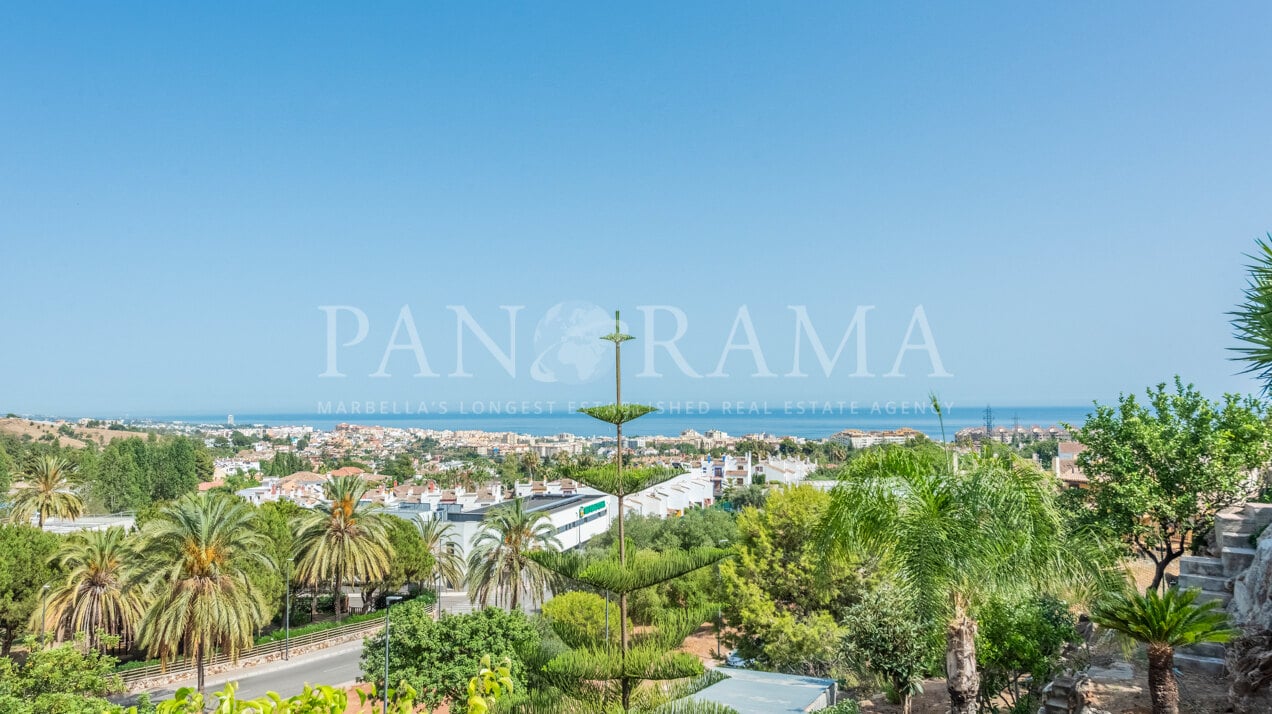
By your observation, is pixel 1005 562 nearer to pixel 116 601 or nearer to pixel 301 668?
pixel 116 601

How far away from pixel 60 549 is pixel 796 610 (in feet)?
63.0

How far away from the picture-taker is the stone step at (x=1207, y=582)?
33.1ft

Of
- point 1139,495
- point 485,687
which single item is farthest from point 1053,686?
point 485,687

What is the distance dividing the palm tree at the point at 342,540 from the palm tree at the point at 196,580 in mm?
5332

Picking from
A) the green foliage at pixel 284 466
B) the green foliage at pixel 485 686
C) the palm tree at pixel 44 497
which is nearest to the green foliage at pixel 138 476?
the palm tree at pixel 44 497

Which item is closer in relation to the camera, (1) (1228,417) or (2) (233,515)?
(1) (1228,417)

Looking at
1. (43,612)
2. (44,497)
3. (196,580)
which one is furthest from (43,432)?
(196,580)

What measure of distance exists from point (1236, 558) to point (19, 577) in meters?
25.2

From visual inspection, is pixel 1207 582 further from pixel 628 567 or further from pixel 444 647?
pixel 444 647

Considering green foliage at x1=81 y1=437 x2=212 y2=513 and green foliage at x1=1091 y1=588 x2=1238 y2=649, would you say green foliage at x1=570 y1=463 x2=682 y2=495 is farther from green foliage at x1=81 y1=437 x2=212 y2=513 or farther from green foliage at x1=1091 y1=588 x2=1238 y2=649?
green foliage at x1=81 y1=437 x2=212 y2=513

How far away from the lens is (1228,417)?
38.5ft

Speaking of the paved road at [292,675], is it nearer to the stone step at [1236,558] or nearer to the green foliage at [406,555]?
the green foliage at [406,555]

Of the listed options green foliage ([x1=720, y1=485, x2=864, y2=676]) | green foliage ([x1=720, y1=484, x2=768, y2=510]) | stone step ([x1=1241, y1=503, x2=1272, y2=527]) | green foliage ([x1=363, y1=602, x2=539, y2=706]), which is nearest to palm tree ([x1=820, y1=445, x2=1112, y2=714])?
stone step ([x1=1241, y1=503, x2=1272, y2=527])

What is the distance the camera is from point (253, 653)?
72.2 ft
